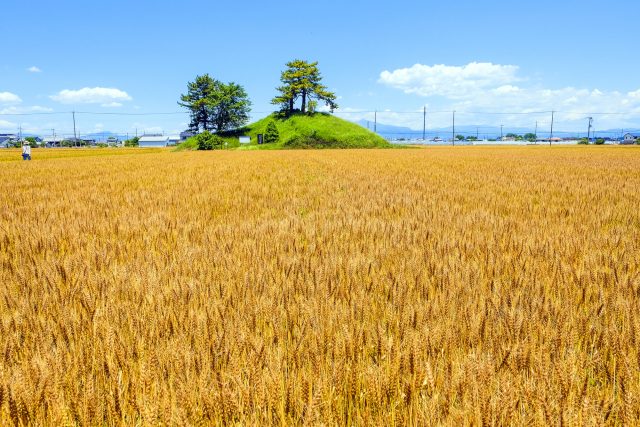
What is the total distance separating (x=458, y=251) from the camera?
335 centimetres

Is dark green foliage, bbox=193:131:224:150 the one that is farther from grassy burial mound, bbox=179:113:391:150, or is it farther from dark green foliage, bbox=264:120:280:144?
dark green foliage, bbox=264:120:280:144

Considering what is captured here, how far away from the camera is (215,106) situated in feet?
306

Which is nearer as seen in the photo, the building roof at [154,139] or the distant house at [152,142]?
the distant house at [152,142]

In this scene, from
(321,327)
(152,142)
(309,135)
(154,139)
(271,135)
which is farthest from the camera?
(154,139)

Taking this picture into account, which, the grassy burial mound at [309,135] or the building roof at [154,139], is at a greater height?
the building roof at [154,139]

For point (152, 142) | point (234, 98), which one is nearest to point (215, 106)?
point (234, 98)

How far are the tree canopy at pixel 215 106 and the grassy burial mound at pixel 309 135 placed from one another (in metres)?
7.38

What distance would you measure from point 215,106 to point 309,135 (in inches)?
1135

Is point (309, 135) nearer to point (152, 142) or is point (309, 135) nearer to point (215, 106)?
point (215, 106)

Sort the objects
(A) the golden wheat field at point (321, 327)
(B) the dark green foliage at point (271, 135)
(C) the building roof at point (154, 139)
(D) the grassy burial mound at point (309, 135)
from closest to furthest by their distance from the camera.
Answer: (A) the golden wheat field at point (321, 327) < (D) the grassy burial mound at point (309, 135) < (B) the dark green foliage at point (271, 135) < (C) the building roof at point (154, 139)

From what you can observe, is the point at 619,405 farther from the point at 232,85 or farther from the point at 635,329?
the point at 232,85

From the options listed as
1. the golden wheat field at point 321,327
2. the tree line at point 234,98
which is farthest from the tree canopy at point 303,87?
the golden wheat field at point 321,327

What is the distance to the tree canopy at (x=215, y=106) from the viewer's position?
3740 inches

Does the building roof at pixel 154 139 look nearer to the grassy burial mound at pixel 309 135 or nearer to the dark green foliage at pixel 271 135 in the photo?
the grassy burial mound at pixel 309 135
